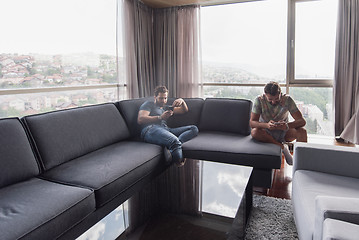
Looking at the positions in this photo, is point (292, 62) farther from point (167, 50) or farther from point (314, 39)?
point (167, 50)

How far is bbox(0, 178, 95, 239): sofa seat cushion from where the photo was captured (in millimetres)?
1238

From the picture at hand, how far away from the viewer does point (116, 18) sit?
3.91 metres

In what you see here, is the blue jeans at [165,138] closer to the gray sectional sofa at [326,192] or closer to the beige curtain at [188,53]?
the gray sectional sofa at [326,192]

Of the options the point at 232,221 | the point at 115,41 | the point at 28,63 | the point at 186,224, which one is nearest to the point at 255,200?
the point at 232,221

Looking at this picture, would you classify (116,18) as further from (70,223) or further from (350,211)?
(350,211)

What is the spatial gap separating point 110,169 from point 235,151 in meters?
1.13

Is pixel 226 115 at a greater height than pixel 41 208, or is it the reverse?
pixel 226 115

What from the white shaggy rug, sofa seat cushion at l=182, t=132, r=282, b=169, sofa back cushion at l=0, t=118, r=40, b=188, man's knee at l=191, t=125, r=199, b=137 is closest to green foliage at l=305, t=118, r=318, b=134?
sofa seat cushion at l=182, t=132, r=282, b=169

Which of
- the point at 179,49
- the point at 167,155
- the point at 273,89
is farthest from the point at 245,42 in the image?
the point at 167,155

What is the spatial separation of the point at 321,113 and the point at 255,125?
85.7 inches

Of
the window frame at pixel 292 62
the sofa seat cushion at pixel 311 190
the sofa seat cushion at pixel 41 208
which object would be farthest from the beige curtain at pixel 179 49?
the sofa seat cushion at pixel 41 208

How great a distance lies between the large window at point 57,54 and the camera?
2.61 meters

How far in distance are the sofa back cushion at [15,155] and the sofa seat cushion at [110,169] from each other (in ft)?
0.44

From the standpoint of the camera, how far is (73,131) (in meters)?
2.22
